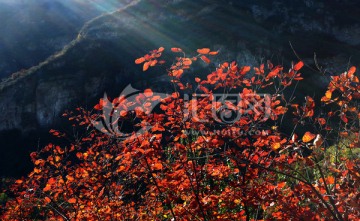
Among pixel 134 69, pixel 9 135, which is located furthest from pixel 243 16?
pixel 9 135

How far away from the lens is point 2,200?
1761 centimetres

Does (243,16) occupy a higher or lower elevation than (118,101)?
lower

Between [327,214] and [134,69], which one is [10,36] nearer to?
[134,69]

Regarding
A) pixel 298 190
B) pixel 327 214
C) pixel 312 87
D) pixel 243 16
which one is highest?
pixel 327 214

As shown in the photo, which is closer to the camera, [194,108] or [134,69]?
[194,108]

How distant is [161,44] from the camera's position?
1244 inches

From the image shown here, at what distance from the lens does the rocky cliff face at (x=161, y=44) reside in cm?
2906

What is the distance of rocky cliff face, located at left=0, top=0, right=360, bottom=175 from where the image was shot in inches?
1144

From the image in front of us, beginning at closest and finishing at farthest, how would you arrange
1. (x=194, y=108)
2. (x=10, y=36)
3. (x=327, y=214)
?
(x=327, y=214)
(x=194, y=108)
(x=10, y=36)

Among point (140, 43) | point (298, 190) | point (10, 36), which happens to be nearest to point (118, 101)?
point (298, 190)

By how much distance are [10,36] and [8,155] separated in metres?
39.4

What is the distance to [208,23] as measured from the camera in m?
32.5

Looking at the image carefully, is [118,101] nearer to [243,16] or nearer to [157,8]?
[243,16]

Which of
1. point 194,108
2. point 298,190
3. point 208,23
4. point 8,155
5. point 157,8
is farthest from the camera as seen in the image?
point 157,8
